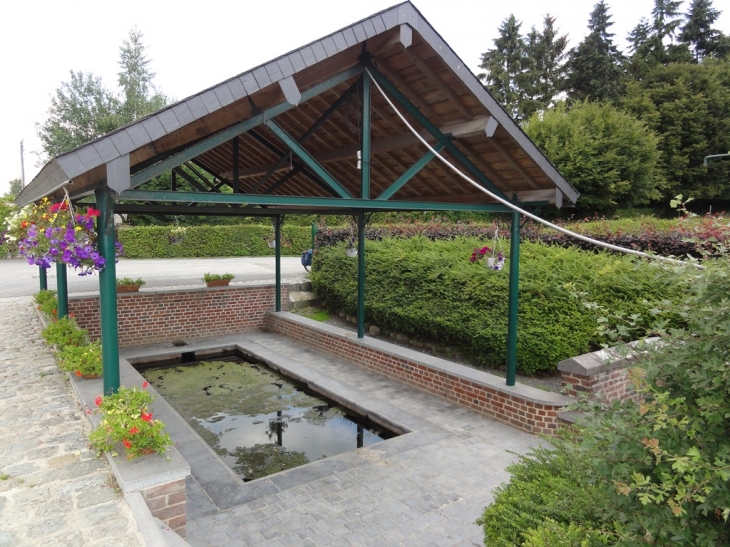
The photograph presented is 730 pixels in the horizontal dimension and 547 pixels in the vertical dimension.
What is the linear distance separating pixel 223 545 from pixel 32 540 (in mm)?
1264

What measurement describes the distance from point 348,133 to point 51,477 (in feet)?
17.5

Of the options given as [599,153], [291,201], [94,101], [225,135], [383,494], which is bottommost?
[383,494]

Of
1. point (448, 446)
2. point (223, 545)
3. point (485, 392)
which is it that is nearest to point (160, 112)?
point (223, 545)

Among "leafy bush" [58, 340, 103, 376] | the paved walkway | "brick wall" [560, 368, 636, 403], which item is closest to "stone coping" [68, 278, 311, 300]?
the paved walkway

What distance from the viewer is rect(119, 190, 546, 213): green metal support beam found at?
4.24m

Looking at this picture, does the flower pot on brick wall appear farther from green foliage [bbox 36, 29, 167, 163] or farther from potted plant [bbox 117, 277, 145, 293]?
green foliage [bbox 36, 29, 167, 163]

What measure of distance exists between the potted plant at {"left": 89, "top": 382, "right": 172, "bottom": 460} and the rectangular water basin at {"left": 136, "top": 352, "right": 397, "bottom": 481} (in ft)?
5.37

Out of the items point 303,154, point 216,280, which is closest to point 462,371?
point 303,154

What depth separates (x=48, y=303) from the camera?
938 cm

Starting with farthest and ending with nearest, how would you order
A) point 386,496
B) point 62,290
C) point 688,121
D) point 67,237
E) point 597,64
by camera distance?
point 597,64 < point 688,121 < point 62,290 < point 386,496 < point 67,237

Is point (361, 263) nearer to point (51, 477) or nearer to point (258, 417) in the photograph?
point (258, 417)

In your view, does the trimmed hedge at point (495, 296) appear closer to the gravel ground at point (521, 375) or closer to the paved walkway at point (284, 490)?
the gravel ground at point (521, 375)

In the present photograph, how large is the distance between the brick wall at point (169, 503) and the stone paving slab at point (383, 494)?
0.36 meters

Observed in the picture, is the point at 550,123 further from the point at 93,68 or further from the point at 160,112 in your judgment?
the point at 93,68
